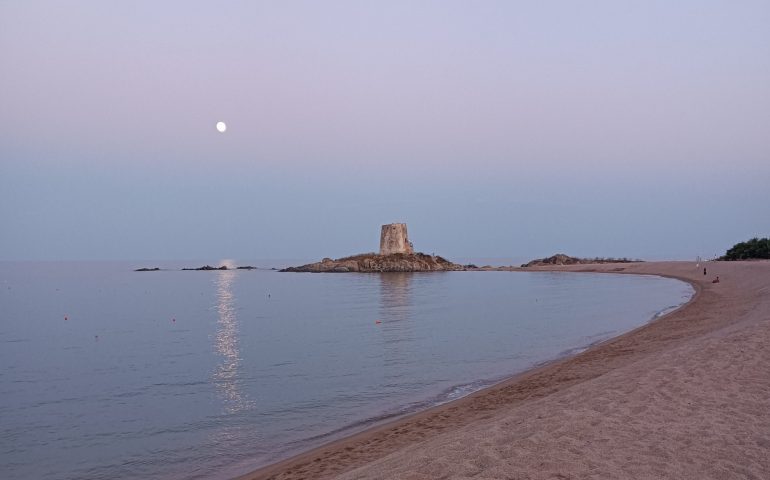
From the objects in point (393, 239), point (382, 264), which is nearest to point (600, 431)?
point (382, 264)

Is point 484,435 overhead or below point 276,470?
overhead

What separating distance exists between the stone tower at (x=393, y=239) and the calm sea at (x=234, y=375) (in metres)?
105

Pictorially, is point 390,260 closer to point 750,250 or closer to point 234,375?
point 750,250

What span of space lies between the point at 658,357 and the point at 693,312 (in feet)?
65.1

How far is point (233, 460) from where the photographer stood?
12.6m

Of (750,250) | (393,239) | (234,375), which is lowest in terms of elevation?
(234,375)

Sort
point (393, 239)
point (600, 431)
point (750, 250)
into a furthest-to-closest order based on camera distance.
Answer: point (393, 239), point (750, 250), point (600, 431)

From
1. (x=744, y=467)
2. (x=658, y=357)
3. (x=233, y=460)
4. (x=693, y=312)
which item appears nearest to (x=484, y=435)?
(x=744, y=467)

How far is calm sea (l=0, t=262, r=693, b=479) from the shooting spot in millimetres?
13578

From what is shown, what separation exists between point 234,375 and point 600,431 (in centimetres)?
1671

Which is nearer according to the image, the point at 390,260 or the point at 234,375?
the point at 234,375

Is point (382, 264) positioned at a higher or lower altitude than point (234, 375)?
higher

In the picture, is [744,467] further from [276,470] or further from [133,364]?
[133,364]

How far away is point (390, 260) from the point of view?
489 ft
